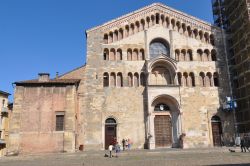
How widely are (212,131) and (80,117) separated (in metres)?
14.3

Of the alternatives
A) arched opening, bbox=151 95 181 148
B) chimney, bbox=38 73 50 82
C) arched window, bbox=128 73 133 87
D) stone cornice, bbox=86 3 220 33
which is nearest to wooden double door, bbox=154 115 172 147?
arched opening, bbox=151 95 181 148

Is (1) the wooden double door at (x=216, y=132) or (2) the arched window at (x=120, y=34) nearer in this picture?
(1) the wooden double door at (x=216, y=132)

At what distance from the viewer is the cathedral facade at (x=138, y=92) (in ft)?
84.9

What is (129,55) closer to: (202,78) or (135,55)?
(135,55)

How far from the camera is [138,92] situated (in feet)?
95.8

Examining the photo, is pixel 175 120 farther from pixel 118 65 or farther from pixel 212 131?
pixel 118 65

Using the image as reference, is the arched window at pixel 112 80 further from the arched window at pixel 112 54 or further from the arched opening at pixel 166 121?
the arched opening at pixel 166 121

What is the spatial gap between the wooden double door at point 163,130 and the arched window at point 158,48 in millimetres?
7277

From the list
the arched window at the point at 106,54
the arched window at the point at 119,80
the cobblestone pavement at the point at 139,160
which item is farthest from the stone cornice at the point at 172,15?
the cobblestone pavement at the point at 139,160

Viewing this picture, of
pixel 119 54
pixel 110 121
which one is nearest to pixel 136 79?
pixel 119 54

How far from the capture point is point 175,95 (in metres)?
29.0

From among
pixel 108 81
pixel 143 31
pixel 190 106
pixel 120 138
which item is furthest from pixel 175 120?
pixel 143 31

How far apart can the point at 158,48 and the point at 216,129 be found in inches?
439

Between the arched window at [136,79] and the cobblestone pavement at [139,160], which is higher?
the arched window at [136,79]
